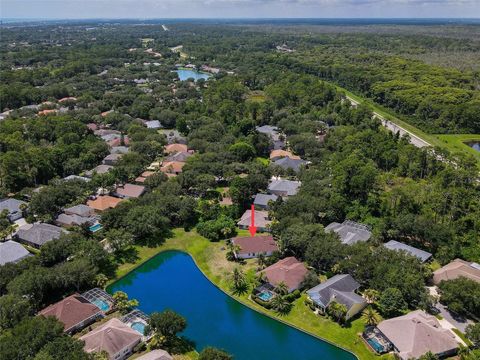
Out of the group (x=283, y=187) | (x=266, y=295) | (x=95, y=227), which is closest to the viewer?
(x=266, y=295)

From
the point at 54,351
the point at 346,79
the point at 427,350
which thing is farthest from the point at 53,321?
the point at 346,79

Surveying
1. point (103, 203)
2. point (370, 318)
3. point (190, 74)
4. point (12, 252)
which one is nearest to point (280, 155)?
point (103, 203)

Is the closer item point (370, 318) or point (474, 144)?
point (370, 318)

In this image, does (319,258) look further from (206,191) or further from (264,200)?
(206,191)

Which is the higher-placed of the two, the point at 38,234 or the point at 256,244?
the point at 38,234

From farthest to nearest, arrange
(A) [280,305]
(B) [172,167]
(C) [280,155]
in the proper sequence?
1. (C) [280,155]
2. (B) [172,167]
3. (A) [280,305]

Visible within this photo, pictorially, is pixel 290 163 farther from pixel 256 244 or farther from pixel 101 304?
pixel 101 304

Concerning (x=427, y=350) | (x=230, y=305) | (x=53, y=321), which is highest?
(x=53, y=321)
